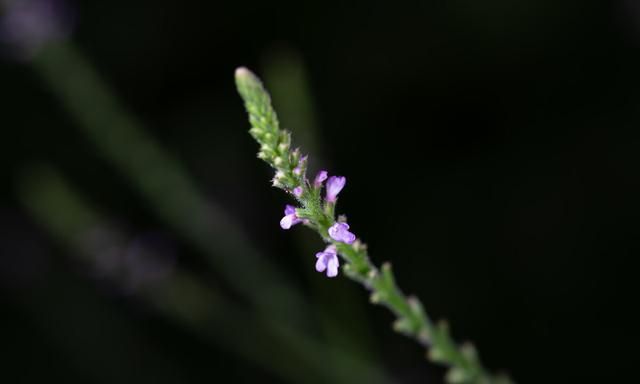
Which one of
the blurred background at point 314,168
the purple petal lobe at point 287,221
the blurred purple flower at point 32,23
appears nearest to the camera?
the purple petal lobe at point 287,221

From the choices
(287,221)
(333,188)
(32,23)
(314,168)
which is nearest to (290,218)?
(287,221)

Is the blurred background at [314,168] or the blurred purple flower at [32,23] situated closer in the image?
the blurred background at [314,168]

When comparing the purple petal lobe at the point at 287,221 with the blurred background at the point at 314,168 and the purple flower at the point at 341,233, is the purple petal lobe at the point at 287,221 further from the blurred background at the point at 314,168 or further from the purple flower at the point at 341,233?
the blurred background at the point at 314,168

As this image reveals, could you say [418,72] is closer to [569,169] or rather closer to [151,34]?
[569,169]

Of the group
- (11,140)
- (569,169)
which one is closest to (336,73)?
(569,169)

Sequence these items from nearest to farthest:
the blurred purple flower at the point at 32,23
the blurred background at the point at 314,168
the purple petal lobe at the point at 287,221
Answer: the purple petal lobe at the point at 287,221 < the blurred background at the point at 314,168 < the blurred purple flower at the point at 32,23

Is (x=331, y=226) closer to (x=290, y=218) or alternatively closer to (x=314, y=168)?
(x=290, y=218)

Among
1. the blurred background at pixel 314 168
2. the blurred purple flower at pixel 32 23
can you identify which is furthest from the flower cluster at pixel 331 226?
the blurred purple flower at pixel 32 23
